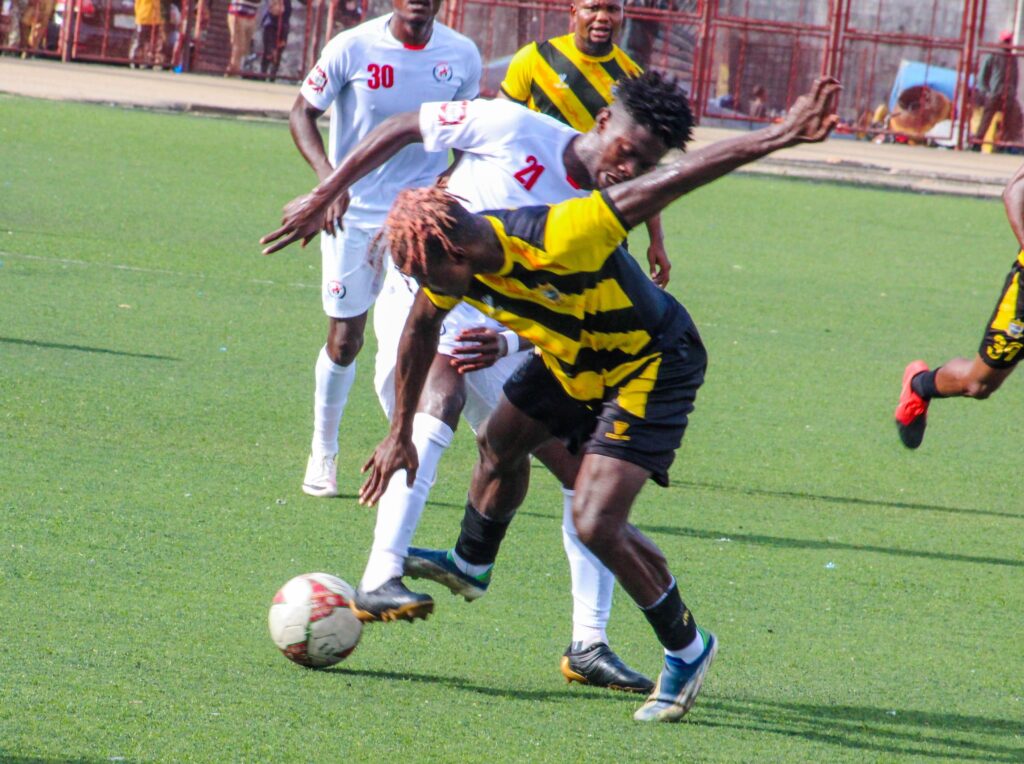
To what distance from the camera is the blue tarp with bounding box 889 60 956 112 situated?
2856 centimetres

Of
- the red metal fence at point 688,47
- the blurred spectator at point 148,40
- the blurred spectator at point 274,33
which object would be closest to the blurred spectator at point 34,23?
the red metal fence at point 688,47

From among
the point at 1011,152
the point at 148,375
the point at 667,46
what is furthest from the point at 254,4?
the point at 148,375

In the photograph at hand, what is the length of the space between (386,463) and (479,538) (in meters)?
0.48

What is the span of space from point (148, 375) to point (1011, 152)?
22.0m

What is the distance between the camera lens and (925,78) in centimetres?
2812

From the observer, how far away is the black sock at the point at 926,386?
8211 mm

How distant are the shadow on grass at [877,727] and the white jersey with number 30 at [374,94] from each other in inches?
125

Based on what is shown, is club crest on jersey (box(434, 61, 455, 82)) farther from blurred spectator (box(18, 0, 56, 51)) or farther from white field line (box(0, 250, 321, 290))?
blurred spectator (box(18, 0, 56, 51))

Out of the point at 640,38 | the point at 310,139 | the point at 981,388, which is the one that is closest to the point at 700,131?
the point at 640,38

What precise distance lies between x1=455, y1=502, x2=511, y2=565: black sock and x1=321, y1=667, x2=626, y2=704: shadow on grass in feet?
1.52

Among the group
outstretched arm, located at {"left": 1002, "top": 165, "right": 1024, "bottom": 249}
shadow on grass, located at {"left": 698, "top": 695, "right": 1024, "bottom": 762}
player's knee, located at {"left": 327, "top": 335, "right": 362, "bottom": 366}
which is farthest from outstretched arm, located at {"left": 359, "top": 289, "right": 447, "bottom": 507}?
outstretched arm, located at {"left": 1002, "top": 165, "right": 1024, "bottom": 249}

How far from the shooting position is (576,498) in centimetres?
470


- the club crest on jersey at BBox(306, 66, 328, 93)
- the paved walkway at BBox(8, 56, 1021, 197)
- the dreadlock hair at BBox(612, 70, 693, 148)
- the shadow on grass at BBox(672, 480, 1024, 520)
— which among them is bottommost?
the shadow on grass at BBox(672, 480, 1024, 520)

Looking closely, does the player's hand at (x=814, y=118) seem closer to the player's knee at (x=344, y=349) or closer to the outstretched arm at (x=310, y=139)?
the outstretched arm at (x=310, y=139)
